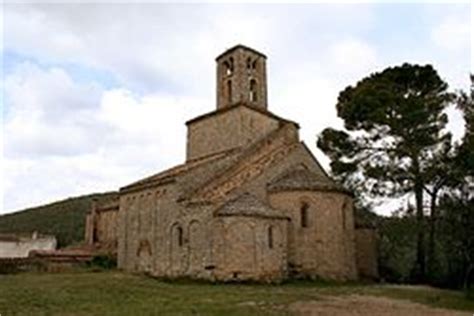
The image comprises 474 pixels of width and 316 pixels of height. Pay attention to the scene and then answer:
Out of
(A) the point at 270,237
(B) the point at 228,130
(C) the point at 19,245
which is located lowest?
(C) the point at 19,245

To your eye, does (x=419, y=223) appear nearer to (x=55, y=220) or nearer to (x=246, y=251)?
(x=246, y=251)

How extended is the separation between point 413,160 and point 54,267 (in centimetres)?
2326

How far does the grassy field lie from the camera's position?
17219 millimetres

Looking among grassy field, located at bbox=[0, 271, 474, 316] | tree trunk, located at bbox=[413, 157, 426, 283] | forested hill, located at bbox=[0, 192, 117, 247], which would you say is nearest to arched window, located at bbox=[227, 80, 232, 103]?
tree trunk, located at bbox=[413, 157, 426, 283]

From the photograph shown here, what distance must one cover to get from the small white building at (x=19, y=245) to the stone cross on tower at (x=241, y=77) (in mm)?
25622

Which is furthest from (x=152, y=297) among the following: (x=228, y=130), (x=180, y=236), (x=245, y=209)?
(x=228, y=130)

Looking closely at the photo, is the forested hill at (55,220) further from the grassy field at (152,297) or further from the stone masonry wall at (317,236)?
the grassy field at (152,297)

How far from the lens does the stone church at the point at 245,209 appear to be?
29.4 meters

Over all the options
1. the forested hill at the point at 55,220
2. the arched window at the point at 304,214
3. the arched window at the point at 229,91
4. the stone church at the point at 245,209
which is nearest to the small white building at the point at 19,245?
the forested hill at the point at 55,220

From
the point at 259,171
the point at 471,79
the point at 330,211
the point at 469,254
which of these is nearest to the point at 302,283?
the point at 330,211

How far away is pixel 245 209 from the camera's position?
2959 centimetres

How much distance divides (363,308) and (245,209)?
1129cm

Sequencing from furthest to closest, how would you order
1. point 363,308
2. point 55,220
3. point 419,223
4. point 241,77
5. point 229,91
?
1. point 55,220
2. point 229,91
3. point 241,77
4. point 419,223
5. point 363,308

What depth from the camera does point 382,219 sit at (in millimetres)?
37531
